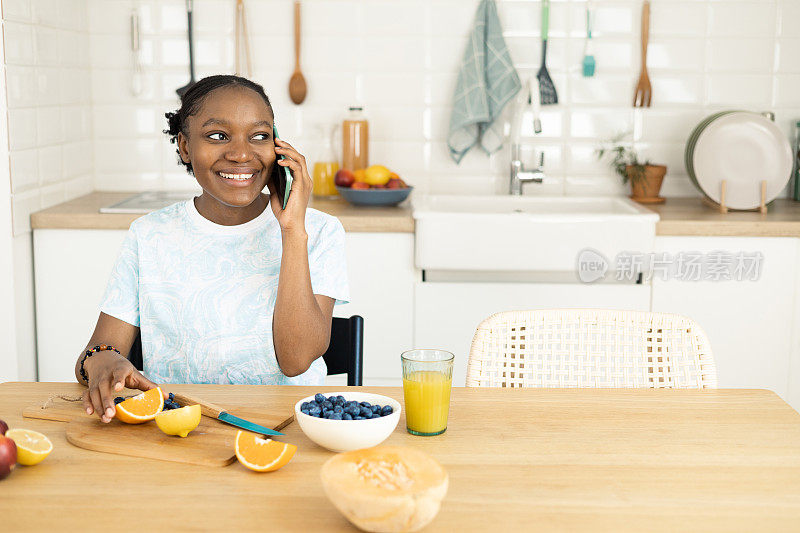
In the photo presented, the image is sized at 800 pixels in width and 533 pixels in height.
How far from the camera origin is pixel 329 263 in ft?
5.32

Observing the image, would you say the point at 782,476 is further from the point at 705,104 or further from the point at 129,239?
the point at 705,104

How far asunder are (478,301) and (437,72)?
0.87m

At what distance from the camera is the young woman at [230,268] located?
152cm

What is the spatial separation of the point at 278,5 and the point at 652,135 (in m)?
1.31

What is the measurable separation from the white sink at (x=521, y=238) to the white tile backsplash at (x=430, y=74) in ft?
1.90

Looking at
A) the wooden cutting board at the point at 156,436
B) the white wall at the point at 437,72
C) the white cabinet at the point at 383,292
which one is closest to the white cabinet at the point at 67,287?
the white wall at the point at 437,72

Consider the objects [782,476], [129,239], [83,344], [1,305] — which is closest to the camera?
[782,476]

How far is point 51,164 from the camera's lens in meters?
2.66

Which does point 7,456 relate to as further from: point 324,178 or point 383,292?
point 324,178

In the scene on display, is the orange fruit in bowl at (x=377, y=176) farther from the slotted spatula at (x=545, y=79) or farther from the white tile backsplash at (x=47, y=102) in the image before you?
the white tile backsplash at (x=47, y=102)

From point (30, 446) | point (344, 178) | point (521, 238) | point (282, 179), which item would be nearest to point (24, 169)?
point (344, 178)

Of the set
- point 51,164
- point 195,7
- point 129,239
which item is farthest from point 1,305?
point 195,7

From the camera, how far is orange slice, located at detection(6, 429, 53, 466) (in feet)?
3.41

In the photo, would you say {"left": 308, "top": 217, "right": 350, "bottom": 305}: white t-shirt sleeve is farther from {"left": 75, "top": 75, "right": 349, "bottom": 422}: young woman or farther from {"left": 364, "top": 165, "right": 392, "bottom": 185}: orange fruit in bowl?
{"left": 364, "top": 165, "right": 392, "bottom": 185}: orange fruit in bowl
